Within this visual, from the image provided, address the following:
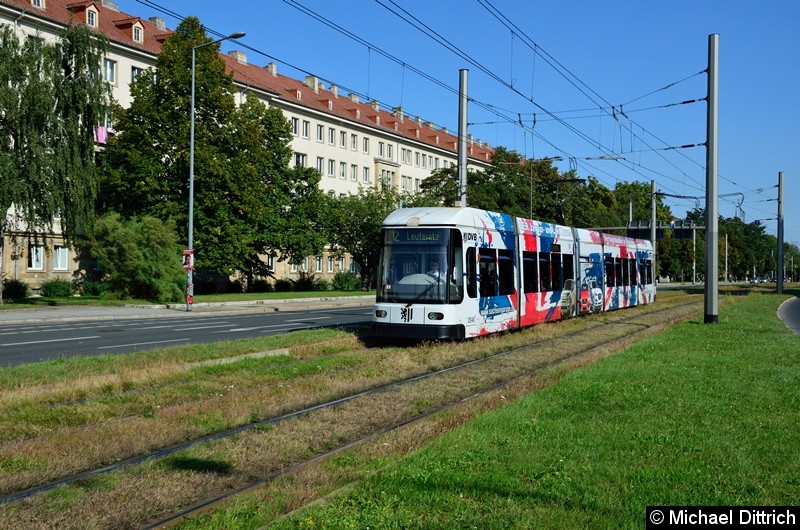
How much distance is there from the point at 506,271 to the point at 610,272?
1231cm

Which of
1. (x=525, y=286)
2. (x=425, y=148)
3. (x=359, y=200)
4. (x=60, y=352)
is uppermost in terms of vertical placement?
(x=425, y=148)

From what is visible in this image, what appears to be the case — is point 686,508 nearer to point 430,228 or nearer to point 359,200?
point 430,228

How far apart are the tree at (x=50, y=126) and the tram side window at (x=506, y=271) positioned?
982 inches

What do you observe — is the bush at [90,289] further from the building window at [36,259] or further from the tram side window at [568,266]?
the tram side window at [568,266]

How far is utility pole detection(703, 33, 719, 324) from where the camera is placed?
80.6 feet

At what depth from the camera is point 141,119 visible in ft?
155

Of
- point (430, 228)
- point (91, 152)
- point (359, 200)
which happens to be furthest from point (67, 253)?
point (430, 228)

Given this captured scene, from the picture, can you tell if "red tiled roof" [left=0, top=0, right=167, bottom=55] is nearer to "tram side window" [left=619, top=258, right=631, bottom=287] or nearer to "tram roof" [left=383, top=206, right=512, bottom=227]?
"tram side window" [left=619, top=258, right=631, bottom=287]

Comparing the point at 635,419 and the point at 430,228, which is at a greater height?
the point at 430,228

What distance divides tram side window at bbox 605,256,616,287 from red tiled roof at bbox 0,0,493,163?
28.4 metres

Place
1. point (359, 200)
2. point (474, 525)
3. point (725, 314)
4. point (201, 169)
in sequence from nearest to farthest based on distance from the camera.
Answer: point (474, 525)
point (725, 314)
point (201, 169)
point (359, 200)

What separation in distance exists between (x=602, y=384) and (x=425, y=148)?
84.3 metres

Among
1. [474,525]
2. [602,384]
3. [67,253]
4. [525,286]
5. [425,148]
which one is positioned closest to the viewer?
[474,525]

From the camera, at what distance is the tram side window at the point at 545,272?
22.4m
